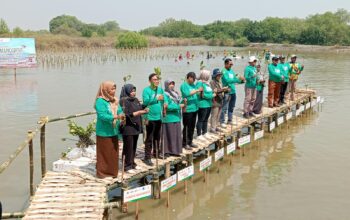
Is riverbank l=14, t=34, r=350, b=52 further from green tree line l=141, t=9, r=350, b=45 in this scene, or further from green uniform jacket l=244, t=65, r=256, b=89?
green uniform jacket l=244, t=65, r=256, b=89

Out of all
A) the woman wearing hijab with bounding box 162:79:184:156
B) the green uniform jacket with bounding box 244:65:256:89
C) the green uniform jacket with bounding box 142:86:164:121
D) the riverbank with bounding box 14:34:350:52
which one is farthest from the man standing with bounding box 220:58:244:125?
the riverbank with bounding box 14:34:350:52

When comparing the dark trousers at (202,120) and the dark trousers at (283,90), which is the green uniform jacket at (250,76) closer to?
the dark trousers at (202,120)

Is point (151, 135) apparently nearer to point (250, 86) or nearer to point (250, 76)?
point (250, 76)

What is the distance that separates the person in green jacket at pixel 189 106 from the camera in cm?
854

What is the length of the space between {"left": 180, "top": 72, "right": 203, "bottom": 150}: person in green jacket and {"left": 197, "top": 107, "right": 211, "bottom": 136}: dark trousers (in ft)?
1.60

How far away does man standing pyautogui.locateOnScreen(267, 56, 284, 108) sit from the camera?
12.7m

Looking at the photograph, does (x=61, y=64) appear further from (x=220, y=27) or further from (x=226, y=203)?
(x=220, y=27)

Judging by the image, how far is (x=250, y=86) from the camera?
11547 mm

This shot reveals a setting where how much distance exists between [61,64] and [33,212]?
82.2ft

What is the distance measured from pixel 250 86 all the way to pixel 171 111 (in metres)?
4.08

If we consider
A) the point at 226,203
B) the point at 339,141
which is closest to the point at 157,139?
the point at 226,203

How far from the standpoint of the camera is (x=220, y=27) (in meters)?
91.2

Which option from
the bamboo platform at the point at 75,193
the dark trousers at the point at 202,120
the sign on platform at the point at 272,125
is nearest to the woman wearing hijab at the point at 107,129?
the bamboo platform at the point at 75,193

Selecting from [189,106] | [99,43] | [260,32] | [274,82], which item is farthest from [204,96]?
→ [260,32]
